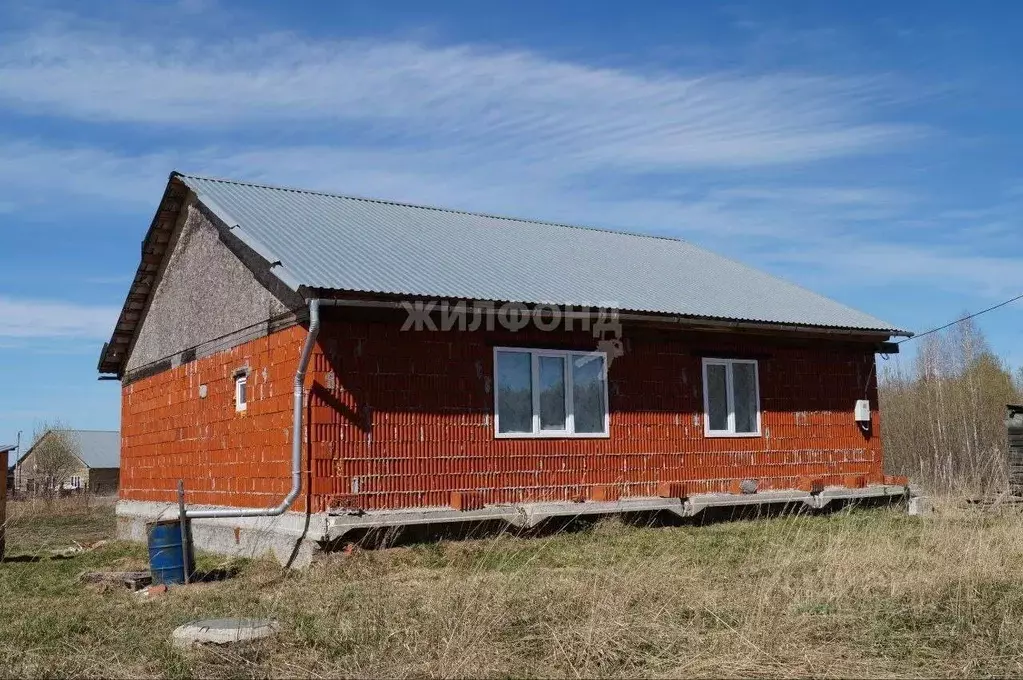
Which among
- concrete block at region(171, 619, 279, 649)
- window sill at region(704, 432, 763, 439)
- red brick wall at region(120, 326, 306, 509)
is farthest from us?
window sill at region(704, 432, 763, 439)

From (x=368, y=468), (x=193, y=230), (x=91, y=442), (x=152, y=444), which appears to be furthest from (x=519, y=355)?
(x=91, y=442)

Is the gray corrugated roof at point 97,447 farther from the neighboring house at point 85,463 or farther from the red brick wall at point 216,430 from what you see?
the red brick wall at point 216,430

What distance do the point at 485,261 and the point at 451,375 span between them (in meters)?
2.79

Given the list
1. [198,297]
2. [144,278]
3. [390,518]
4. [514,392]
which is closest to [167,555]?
[390,518]

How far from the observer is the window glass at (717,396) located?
1582cm

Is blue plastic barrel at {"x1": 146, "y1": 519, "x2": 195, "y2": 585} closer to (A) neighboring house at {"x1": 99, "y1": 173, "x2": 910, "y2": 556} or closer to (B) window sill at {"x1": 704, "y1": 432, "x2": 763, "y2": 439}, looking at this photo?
(A) neighboring house at {"x1": 99, "y1": 173, "x2": 910, "y2": 556}

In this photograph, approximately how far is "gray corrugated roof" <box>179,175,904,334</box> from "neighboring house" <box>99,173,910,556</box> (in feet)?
0.22

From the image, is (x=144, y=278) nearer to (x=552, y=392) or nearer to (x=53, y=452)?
(x=552, y=392)

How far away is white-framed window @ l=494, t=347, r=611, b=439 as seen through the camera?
1377 centimetres

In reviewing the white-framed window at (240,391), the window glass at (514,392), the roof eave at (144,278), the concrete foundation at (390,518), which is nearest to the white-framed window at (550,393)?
the window glass at (514,392)

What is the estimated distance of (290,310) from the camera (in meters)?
12.9

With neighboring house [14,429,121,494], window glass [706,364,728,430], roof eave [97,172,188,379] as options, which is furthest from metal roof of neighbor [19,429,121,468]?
window glass [706,364,728,430]

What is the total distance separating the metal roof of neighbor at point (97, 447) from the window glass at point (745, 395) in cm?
5352

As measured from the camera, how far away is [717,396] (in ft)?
52.3
